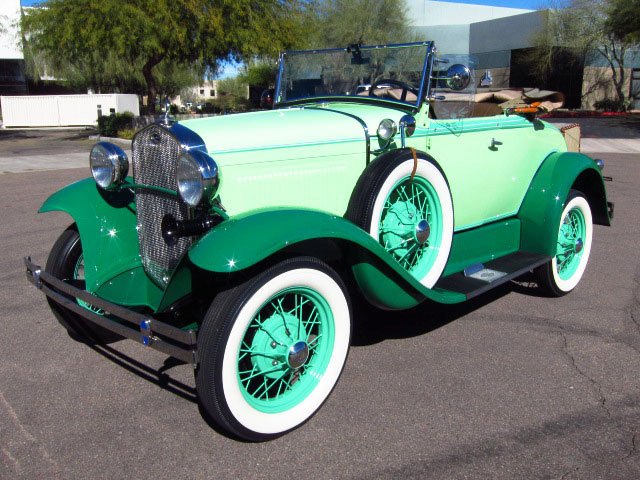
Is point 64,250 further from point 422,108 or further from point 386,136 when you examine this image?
point 422,108

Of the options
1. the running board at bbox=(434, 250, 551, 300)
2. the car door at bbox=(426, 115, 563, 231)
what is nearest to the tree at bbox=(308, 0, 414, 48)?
the car door at bbox=(426, 115, 563, 231)

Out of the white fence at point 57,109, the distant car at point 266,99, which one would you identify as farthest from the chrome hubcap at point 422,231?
the white fence at point 57,109

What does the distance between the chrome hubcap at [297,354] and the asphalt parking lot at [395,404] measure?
328 millimetres

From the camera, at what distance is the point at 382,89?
380 cm

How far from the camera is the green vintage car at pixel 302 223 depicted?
2488 mm

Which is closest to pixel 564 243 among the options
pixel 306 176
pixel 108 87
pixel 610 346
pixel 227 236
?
pixel 610 346

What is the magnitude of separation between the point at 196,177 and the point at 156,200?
615mm

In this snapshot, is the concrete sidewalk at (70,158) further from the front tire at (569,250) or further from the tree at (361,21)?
the tree at (361,21)

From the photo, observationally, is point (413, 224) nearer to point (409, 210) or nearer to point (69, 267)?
point (409, 210)

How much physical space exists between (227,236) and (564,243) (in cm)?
304

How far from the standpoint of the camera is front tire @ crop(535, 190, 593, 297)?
Answer: 429 cm

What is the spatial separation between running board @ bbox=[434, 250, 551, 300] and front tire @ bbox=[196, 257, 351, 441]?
0.95 meters

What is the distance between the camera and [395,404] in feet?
9.53

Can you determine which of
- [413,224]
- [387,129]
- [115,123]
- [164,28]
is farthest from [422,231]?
[115,123]
